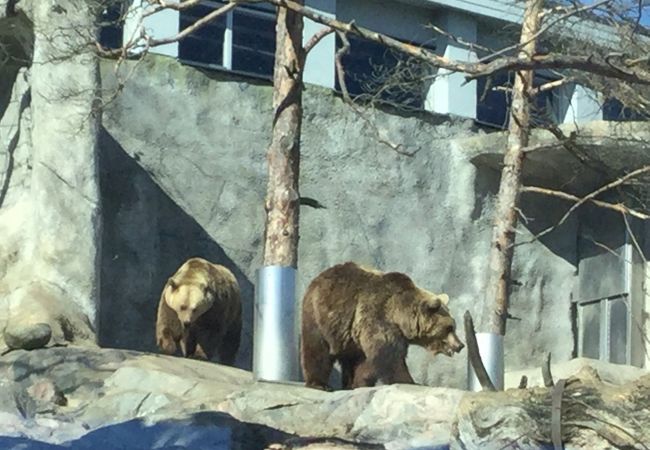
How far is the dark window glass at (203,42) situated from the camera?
16.7m

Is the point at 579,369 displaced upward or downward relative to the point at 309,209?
downward

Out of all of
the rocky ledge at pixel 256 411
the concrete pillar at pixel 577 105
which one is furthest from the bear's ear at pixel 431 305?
the concrete pillar at pixel 577 105

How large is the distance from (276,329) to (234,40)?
676cm

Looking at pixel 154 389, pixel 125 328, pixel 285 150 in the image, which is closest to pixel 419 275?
pixel 125 328

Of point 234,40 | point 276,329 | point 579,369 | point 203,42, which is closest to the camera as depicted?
point 276,329

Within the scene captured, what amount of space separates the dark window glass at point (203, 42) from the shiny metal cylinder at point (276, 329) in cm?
590

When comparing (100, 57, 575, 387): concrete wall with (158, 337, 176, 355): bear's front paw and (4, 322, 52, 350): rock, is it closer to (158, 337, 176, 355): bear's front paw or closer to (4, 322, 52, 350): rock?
(158, 337, 176, 355): bear's front paw

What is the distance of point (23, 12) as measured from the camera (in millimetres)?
14047

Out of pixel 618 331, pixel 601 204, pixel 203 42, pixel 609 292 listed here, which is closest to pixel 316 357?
pixel 601 204

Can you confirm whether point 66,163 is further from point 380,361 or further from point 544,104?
point 544,104

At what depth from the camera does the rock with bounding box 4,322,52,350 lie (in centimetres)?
1170

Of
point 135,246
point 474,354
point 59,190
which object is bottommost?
point 474,354

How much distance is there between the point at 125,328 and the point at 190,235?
124 centimetres

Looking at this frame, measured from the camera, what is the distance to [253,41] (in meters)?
17.4
